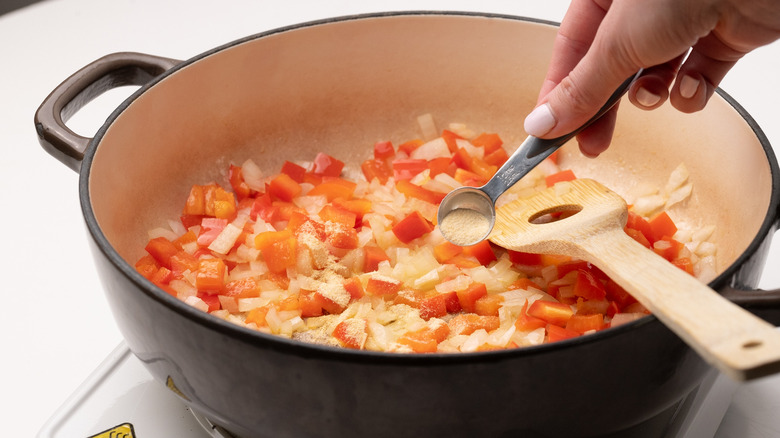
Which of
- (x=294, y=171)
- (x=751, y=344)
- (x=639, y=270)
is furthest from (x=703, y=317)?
(x=294, y=171)

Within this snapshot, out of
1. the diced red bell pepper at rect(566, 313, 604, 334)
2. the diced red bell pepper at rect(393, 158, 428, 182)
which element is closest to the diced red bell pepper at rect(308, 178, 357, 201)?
the diced red bell pepper at rect(393, 158, 428, 182)

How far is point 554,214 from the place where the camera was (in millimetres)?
1360

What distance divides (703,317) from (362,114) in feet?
3.51

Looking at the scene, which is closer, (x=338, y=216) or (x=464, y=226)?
(x=464, y=226)

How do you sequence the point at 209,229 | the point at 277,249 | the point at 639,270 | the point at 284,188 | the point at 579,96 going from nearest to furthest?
the point at 639,270, the point at 579,96, the point at 277,249, the point at 209,229, the point at 284,188

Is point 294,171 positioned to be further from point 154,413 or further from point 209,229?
point 154,413

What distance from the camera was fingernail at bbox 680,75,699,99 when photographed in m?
1.21

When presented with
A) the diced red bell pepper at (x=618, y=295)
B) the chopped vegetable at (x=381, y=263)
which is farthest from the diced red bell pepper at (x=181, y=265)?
the diced red bell pepper at (x=618, y=295)

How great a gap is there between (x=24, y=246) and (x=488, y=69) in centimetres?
113

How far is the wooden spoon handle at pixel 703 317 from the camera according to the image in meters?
0.63

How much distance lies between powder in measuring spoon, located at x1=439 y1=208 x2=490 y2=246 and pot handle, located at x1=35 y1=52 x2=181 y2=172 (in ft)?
2.00

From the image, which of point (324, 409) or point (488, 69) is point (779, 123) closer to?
A: point (488, 69)

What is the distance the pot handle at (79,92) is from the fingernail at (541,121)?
0.69m

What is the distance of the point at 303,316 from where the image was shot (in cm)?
122
